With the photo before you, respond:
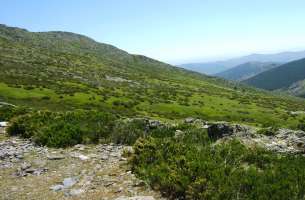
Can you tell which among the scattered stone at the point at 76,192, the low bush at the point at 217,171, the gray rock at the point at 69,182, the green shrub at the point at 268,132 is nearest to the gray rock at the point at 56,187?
the gray rock at the point at 69,182

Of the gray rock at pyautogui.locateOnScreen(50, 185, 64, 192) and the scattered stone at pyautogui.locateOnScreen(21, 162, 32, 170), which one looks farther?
the scattered stone at pyautogui.locateOnScreen(21, 162, 32, 170)

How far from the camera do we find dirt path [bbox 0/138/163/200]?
11.7 metres

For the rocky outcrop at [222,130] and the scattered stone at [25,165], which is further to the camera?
the rocky outcrop at [222,130]

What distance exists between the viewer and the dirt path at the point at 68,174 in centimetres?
1173

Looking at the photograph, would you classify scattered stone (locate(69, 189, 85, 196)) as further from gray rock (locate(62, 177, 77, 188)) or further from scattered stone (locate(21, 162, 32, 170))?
scattered stone (locate(21, 162, 32, 170))

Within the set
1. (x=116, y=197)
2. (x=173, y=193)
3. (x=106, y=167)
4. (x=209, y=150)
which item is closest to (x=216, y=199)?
(x=173, y=193)

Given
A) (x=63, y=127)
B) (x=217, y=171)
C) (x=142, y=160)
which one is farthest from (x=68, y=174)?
(x=217, y=171)

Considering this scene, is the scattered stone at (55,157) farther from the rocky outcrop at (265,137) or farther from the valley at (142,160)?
the rocky outcrop at (265,137)

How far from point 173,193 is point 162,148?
9.51ft

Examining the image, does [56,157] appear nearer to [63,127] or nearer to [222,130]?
[63,127]

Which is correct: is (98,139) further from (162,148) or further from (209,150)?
Answer: (209,150)

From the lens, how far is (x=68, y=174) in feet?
44.4

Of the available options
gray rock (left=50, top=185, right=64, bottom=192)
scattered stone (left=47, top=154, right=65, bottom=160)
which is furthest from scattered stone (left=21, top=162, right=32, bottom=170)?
gray rock (left=50, top=185, right=64, bottom=192)

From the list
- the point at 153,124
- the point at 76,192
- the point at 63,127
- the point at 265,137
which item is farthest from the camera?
the point at 153,124
